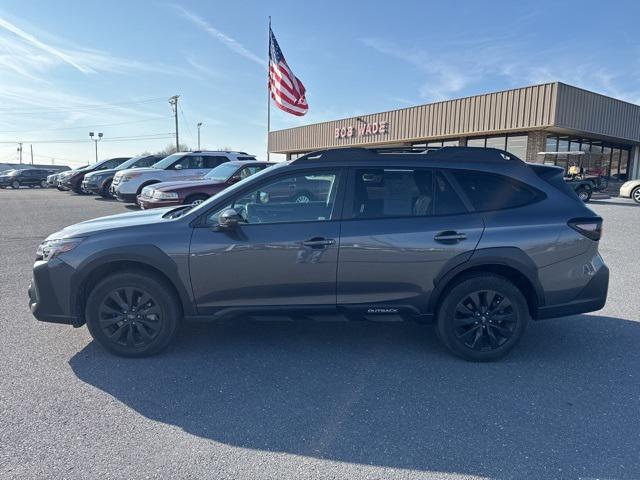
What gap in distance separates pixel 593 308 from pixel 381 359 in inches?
73.8

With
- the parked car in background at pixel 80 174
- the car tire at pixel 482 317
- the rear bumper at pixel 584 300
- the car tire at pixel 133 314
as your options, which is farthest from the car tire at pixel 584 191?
the parked car in background at pixel 80 174

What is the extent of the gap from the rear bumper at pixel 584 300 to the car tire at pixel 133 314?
10.2 feet

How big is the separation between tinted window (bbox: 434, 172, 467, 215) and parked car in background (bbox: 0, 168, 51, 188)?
37230 millimetres

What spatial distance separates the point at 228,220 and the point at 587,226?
2.95 metres

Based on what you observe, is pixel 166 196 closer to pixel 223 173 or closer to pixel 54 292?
pixel 223 173

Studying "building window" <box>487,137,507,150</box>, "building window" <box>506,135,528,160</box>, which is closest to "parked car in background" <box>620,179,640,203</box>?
"building window" <box>506,135,528,160</box>

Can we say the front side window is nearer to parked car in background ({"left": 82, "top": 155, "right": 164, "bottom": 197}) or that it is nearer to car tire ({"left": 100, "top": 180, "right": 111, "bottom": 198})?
parked car in background ({"left": 82, "top": 155, "right": 164, "bottom": 197})

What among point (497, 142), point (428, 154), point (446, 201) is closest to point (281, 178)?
point (428, 154)

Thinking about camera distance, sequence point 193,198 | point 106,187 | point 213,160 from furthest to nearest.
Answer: point 106,187
point 213,160
point 193,198

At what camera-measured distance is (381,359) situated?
3.68m

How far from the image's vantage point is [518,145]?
2280 centimetres

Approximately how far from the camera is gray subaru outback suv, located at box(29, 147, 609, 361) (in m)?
3.49

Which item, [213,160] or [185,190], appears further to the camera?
[213,160]

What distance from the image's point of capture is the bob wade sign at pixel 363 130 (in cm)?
2764
